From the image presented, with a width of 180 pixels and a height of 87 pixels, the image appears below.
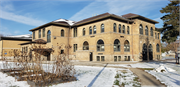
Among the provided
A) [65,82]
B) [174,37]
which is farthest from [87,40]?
[65,82]

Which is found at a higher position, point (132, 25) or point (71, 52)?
point (132, 25)

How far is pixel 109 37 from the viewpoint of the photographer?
28.8 metres

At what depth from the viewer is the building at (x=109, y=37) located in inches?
1156

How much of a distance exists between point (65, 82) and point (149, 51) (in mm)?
32577

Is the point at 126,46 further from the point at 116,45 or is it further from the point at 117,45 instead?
the point at 116,45

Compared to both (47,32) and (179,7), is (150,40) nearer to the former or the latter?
(179,7)

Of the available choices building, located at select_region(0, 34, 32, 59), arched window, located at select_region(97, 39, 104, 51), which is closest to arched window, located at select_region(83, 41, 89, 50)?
arched window, located at select_region(97, 39, 104, 51)

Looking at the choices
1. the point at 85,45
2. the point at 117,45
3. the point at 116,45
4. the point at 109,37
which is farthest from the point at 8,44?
the point at 117,45

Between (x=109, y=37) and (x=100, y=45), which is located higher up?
(x=109, y=37)

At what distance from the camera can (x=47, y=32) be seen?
36844 mm

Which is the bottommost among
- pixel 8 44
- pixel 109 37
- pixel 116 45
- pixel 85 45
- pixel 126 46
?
pixel 126 46

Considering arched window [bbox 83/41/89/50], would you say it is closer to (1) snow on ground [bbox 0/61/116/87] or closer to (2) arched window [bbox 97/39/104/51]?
(2) arched window [bbox 97/39/104/51]

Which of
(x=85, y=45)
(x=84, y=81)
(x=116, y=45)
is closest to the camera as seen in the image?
(x=84, y=81)

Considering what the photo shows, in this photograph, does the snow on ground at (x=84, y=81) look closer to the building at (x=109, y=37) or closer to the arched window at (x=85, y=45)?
the building at (x=109, y=37)
